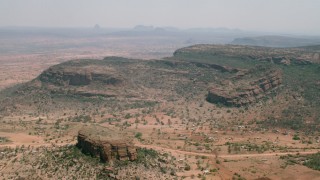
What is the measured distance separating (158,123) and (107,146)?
35.2m

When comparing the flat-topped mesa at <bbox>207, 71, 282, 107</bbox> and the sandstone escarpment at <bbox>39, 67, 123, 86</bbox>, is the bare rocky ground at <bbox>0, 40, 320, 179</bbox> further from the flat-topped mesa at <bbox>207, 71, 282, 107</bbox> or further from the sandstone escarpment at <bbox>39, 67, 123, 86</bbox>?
the flat-topped mesa at <bbox>207, 71, 282, 107</bbox>

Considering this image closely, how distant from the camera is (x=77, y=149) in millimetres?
47625

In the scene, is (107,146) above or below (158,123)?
above

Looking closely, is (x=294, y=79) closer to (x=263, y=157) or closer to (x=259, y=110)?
(x=259, y=110)

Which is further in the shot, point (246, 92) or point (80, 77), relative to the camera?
point (80, 77)

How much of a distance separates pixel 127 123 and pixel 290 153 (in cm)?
3319

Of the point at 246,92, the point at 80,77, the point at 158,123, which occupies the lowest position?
the point at 158,123

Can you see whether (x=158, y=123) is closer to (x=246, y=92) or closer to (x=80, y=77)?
(x=246, y=92)

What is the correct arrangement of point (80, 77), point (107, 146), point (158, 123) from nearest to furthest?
point (107, 146)
point (158, 123)
point (80, 77)

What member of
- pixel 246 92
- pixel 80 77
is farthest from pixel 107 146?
pixel 80 77

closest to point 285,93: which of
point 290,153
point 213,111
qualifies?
point 213,111

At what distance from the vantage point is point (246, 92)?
90.6 meters

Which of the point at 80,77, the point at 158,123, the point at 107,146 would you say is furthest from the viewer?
the point at 80,77

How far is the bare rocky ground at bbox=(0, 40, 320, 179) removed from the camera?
158 feet
